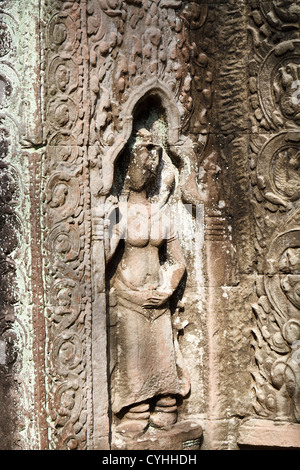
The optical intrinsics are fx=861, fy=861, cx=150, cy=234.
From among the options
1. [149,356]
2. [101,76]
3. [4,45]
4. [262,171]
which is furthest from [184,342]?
[4,45]

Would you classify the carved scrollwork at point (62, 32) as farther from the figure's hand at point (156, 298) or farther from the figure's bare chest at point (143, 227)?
the figure's hand at point (156, 298)

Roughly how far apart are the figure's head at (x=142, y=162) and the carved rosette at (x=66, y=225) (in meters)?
0.46

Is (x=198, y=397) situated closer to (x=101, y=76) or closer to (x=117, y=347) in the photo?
(x=117, y=347)

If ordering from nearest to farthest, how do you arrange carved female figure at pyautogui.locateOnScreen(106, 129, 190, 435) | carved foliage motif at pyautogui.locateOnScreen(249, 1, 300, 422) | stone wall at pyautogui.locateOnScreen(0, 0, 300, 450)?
stone wall at pyautogui.locateOnScreen(0, 0, 300, 450)
carved female figure at pyautogui.locateOnScreen(106, 129, 190, 435)
carved foliage motif at pyautogui.locateOnScreen(249, 1, 300, 422)

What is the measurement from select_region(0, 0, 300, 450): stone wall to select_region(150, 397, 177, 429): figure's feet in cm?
→ 1

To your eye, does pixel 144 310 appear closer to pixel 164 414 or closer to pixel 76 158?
pixel 164 414

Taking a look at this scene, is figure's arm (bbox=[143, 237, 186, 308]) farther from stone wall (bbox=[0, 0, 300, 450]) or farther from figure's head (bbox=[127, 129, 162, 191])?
figure's head (bbox=[127, 129, 162, 191])

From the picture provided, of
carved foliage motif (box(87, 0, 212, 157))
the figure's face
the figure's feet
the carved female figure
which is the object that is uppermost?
carved foliage motif (box(87, 0, 212, 157))

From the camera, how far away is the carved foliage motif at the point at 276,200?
5.89 metres

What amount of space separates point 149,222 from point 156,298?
1.72 feet

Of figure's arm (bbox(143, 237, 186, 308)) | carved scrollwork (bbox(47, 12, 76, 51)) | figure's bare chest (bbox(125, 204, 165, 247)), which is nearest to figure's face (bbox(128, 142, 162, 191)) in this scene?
figure's bare chest (bbox(125, 204, 165, 247))

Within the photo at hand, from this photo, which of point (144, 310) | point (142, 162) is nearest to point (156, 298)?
point (144, 310)

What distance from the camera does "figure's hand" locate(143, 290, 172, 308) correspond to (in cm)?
582

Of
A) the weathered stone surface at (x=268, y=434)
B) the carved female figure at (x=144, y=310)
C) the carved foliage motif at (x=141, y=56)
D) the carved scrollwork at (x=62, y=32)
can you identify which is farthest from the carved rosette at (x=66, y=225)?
the weathered stone surface at (x=268, y=434)
